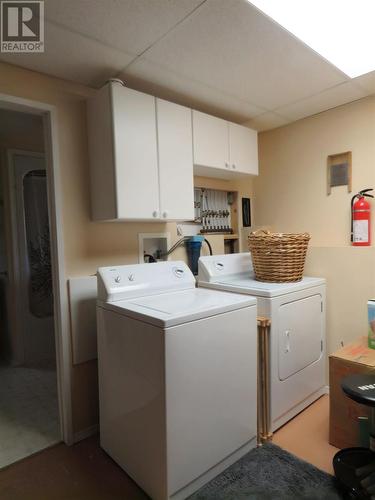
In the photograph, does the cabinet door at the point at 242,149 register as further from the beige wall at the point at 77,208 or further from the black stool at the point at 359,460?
the black stool at the point at 359,460

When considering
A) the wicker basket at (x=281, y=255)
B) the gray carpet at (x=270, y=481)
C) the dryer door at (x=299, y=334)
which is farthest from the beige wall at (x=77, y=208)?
the dryer door at (x=299, y=334)

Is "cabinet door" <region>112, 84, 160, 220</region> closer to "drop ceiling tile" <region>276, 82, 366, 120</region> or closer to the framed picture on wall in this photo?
"drop ceiling tile" <region>276, 82, 366, 120</region>

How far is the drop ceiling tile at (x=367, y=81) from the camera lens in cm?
201

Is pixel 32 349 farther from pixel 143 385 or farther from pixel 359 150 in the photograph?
pixel 359 150

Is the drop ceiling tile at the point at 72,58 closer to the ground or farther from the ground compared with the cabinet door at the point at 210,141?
farther from the ground

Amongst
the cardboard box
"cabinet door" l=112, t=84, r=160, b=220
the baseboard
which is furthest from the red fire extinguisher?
the baseboard

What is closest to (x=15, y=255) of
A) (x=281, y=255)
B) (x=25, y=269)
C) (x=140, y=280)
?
(x=25, y=269)

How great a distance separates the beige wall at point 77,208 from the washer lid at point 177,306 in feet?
1.50

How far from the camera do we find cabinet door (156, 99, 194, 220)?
204 centimetres

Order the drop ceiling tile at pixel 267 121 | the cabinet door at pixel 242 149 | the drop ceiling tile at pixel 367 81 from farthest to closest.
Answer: the drop ceiling tile at pixel 267 121 < the cabinet door at pixel 242 149 < the drop ceiling tile at pixel 367 81

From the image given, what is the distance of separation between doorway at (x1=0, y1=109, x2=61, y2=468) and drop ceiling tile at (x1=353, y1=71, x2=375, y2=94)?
8.29ft

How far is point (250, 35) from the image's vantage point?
5.12 ft

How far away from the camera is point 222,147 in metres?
2.42

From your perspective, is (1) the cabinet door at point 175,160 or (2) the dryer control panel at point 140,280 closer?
(2) the dryer control panel at point 140,280
